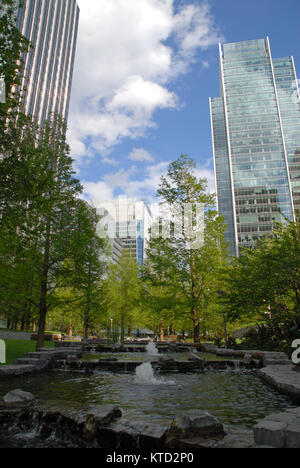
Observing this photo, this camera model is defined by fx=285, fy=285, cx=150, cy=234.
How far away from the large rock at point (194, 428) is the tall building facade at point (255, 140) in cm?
10310

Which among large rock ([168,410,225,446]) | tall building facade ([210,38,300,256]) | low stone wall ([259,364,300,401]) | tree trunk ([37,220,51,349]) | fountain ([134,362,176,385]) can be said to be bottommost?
fountain ([134,362,176,385])

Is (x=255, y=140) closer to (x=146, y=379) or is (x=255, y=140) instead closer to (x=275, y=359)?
(x=275, y=359)

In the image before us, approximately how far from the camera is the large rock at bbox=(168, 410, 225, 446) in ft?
12.0

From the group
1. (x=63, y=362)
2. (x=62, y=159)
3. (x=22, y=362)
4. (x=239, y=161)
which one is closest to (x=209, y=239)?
(x=62, y=159)

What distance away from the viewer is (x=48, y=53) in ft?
282

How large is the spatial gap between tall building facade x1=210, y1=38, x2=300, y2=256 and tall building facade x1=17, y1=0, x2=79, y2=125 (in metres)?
66.6

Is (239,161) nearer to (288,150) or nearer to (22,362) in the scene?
(288,150)

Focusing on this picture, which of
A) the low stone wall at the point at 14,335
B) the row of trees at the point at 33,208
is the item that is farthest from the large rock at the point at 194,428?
the low stone wall at the point at 14,335

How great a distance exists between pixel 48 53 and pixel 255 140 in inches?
3235

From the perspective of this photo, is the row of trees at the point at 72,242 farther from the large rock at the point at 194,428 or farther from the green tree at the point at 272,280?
the large rock at the point at 194,428

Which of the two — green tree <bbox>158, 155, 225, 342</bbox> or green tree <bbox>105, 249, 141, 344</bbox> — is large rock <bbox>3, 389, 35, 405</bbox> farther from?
green tree <bbox>105, 249, 141, 344</bbox>

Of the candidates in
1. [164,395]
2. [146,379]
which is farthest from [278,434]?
[146,379]

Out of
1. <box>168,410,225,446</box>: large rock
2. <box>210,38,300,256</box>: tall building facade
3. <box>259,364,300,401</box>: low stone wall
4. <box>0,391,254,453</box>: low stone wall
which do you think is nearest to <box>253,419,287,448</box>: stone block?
<box>0,391,254,453</box>: low stone wall
